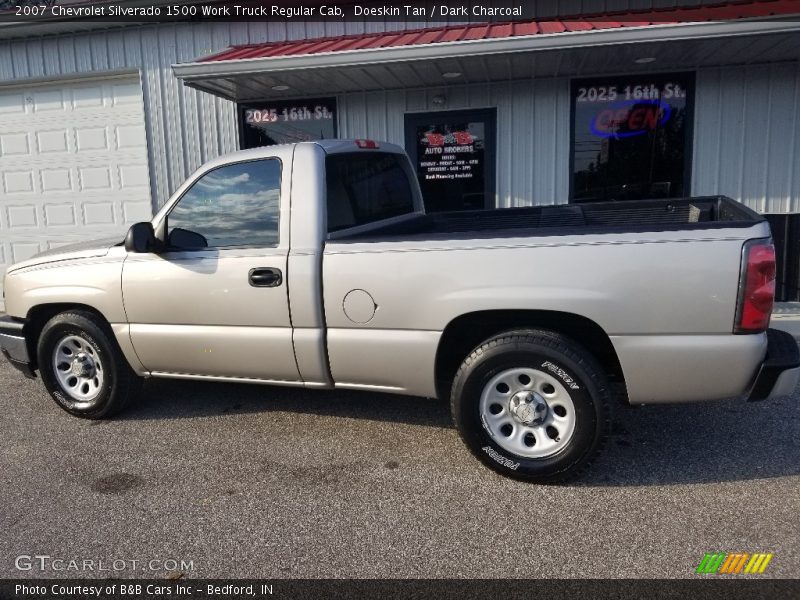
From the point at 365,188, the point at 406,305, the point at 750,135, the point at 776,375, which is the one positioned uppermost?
the point at 750,135

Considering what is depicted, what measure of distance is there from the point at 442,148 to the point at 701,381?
5.75 m

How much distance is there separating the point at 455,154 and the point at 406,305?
5175mm

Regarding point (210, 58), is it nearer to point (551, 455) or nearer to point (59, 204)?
point (59, 204)

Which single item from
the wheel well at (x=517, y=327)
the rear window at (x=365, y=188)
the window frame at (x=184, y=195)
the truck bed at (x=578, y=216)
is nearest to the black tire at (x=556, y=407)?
the wheel well at (x=517, y=327)

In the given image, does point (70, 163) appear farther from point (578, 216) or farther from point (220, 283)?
point (578, 216)

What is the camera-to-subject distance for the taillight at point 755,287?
2.99 metres

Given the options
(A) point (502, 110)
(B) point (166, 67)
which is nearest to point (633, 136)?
(A) point (502, 110)

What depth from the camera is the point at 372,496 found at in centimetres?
341

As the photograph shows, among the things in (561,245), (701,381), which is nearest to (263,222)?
(561,245)

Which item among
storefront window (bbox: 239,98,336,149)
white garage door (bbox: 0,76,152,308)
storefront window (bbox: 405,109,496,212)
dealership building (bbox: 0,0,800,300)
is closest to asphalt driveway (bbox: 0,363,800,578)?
dealership building (bbox: 0,0,800,300)

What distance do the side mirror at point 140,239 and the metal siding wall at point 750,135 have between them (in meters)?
6.57

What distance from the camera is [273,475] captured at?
367 cm

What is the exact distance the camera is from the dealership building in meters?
6.79

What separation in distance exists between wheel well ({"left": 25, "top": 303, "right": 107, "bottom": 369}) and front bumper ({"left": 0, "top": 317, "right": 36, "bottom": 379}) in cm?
3
